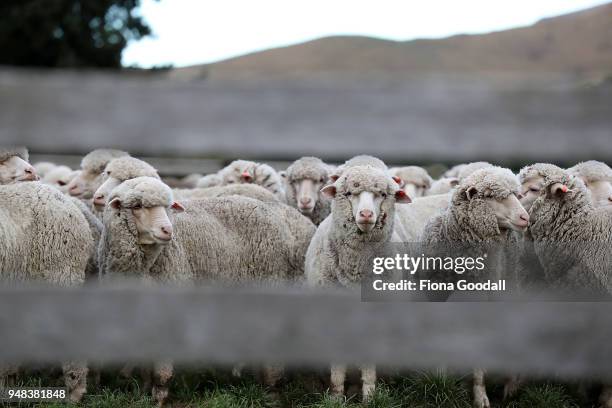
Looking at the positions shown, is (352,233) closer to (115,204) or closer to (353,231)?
(353,231)

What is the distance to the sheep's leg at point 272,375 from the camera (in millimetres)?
5281

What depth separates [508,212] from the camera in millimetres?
4840

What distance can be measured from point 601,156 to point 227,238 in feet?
14.1

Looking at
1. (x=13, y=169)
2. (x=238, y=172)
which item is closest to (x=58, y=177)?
(x=238, y=172)

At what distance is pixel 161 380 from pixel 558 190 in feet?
9.52

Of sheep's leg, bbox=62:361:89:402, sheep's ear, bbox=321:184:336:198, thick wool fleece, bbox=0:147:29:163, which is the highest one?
thick wool fleece, bbox=0:147:29:163

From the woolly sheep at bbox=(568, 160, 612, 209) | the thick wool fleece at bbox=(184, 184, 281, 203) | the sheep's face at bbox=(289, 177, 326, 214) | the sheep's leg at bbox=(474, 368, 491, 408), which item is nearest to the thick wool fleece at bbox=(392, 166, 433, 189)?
the sheep's face at bbox=(289, 177, 326, 214)

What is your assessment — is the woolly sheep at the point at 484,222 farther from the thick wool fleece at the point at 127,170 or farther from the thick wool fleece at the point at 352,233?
the thick wool fleece at the point at 127,170

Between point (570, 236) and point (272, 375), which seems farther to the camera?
point (272, 375)

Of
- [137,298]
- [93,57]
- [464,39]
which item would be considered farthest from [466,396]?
[464,39]

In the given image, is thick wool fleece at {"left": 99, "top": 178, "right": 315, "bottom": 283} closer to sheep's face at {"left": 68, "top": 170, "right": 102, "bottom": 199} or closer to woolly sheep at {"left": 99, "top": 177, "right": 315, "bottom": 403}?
woolly sheep at {"left": 99, "top": 177, "right": 315, "bottom": 403}

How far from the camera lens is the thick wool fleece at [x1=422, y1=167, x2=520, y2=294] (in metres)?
4.88

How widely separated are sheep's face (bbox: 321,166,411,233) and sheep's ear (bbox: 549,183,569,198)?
103 centimetres

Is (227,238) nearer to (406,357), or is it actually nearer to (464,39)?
(406,357)
